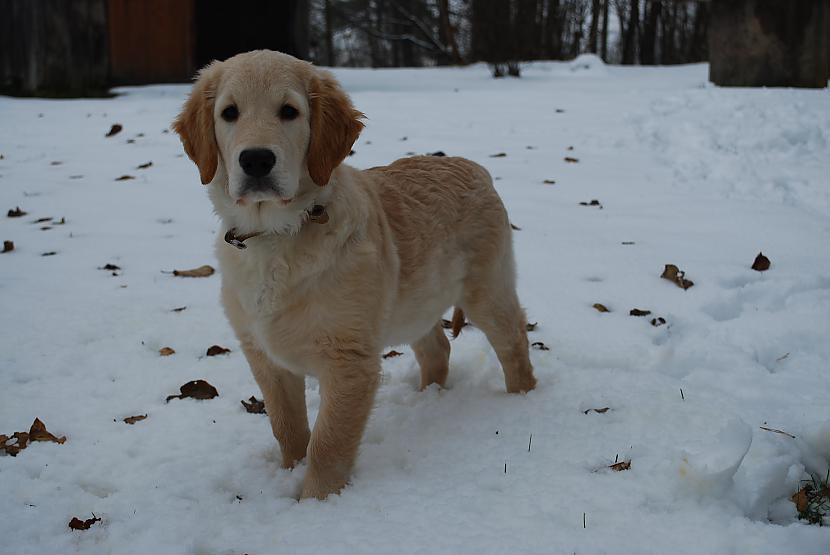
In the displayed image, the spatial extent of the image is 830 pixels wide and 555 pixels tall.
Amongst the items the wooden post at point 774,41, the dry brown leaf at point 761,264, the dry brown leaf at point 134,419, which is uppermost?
the wooden post at point 774,41

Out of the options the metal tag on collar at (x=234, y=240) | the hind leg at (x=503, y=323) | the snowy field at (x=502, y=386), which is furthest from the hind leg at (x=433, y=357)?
the metal tag on collar at (x=234, y=240)

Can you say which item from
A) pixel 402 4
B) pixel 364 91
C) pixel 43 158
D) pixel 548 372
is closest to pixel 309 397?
pixel 548 372

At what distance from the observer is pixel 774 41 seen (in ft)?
33.3

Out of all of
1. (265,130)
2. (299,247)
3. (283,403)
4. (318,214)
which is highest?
(265,130)

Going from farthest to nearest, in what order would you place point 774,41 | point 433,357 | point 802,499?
point 774,41 → point 433,357 → point 802,499

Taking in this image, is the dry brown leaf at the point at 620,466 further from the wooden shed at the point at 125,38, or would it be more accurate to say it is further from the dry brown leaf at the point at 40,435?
the wooden shed at the point at 125,38

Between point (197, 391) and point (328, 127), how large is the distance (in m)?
1.52

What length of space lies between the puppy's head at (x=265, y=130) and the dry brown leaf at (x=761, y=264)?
11.1 feet

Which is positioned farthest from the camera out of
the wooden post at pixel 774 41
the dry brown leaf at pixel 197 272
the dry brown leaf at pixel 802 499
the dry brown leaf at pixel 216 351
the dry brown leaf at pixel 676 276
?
the wooden post at pixel 774 41

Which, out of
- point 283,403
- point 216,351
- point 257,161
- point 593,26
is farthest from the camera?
point 593,26

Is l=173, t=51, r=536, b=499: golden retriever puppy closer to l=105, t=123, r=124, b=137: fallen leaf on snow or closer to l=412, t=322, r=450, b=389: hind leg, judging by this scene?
l=412, t=322, r=450, b=389: hind leg

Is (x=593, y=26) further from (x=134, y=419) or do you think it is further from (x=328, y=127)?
(x=134, y=419)

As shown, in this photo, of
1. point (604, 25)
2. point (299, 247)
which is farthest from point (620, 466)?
point (604, 25)

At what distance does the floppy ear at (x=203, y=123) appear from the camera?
281 centimetres
